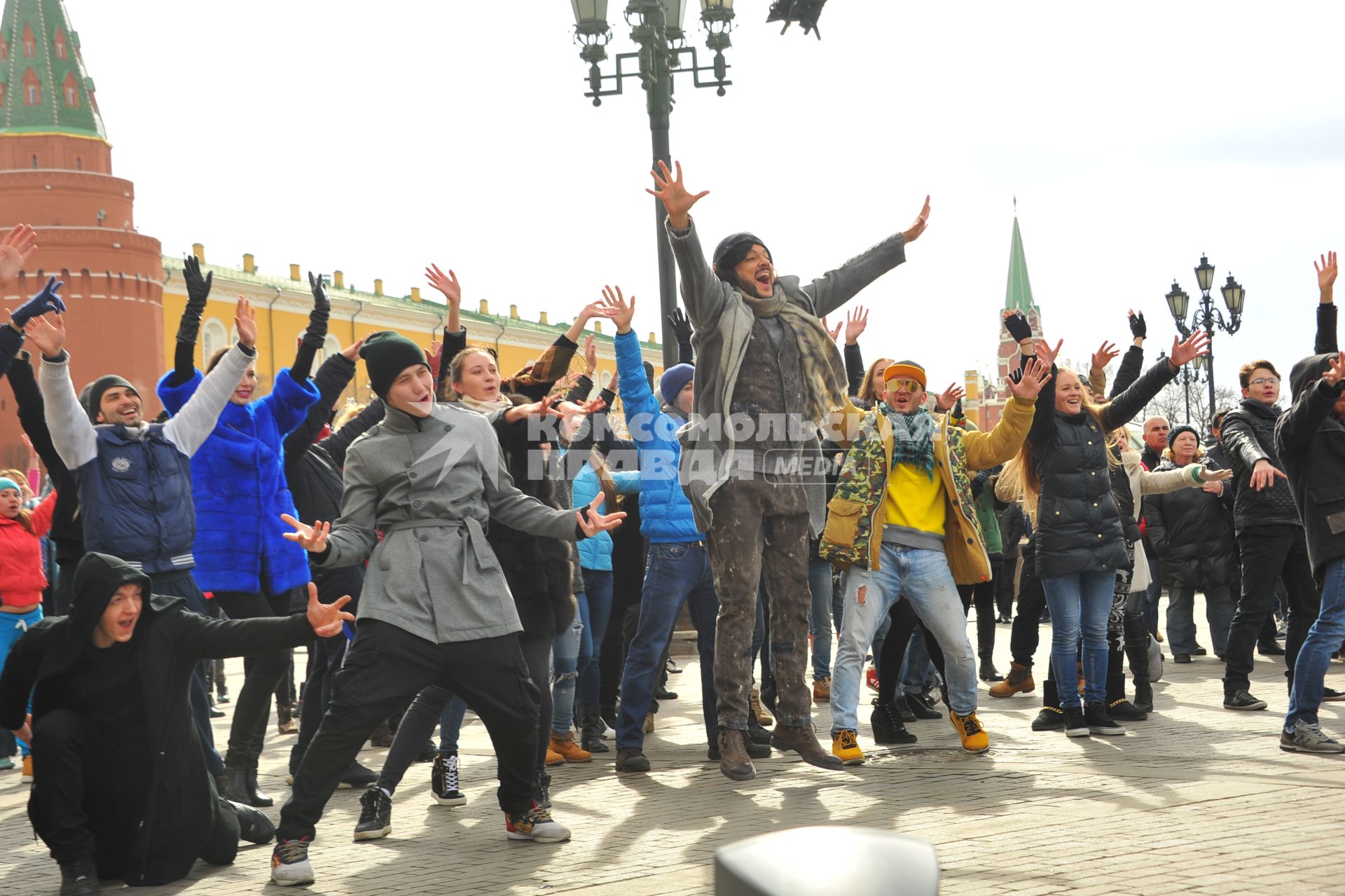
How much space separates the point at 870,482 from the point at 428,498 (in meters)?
2.95

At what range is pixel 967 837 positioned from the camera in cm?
561

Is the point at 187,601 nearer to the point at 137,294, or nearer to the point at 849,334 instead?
the point at 849,334

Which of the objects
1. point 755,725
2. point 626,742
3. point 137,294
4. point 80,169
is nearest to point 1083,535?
point 755,725

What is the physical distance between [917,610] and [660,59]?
674 centimetres

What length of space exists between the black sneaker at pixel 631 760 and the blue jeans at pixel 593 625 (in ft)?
3.94

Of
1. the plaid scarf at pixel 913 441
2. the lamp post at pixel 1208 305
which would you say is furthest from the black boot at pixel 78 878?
the lamp post at pixel 1208 305

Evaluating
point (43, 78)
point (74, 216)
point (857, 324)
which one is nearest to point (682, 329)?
point (857, 324)

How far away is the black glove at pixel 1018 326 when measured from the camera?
26.8ft

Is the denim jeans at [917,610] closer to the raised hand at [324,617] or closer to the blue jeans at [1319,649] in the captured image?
the blue jeans at [1319,649]

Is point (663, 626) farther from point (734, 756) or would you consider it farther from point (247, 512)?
point (247, 512)

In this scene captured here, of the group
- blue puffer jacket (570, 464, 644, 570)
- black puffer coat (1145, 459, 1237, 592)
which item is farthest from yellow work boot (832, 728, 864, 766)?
black puffer coat (1145, 459, 1237, 592)

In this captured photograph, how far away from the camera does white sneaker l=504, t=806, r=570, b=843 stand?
19.9ft

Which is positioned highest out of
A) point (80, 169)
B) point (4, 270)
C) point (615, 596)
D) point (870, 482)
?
point (80, 169)

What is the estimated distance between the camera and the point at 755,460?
7324mm
